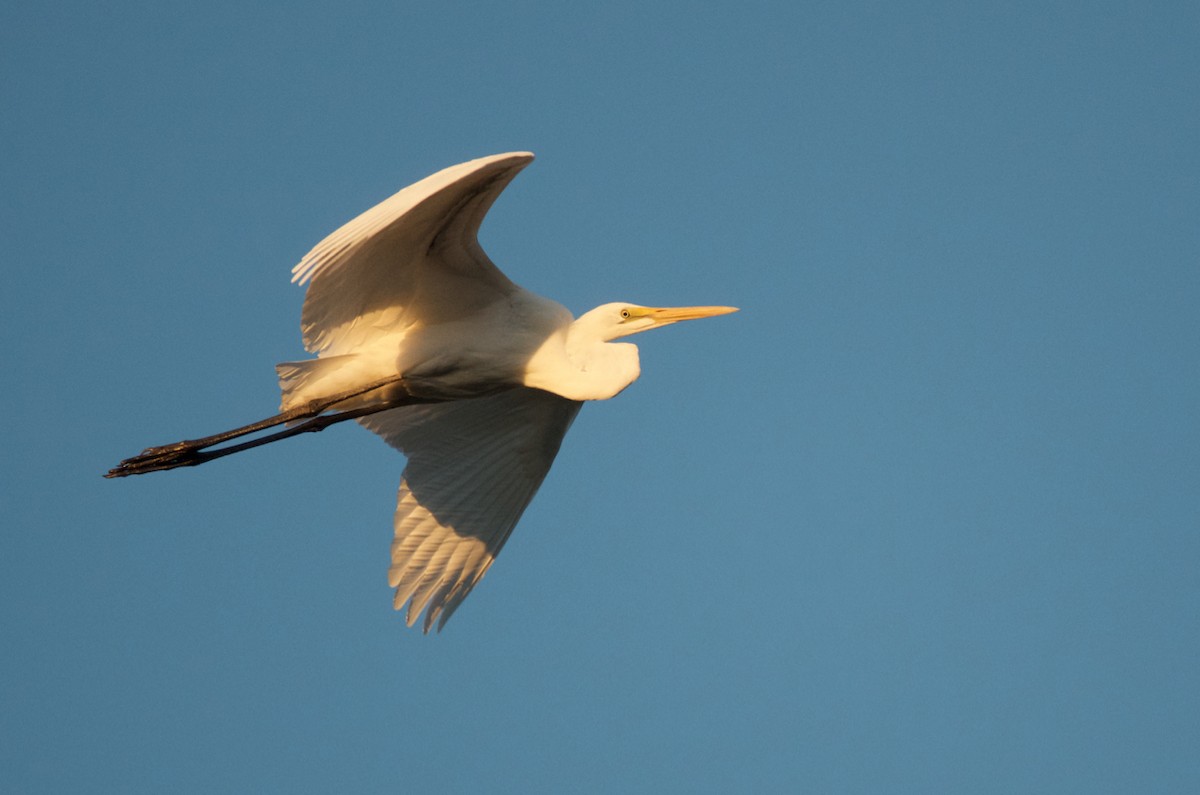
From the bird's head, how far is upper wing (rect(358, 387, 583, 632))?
1044 mm

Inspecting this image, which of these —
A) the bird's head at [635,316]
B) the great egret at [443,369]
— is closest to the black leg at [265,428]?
the great egret at [443,369]

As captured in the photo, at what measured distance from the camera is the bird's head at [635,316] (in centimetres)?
1217

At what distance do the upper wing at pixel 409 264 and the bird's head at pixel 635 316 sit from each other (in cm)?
75

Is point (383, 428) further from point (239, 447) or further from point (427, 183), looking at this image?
point (427, 183)

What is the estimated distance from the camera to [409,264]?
11.5 meters

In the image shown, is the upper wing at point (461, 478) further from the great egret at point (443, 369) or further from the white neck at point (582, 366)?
the white neck at point (582, 366)

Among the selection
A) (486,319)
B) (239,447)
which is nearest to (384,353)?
(486,319)

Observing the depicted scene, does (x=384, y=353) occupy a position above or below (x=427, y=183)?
below

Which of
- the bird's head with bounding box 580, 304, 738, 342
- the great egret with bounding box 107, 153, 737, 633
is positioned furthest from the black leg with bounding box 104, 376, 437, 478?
the bird's head with bounding box 580, 304, 738, 342

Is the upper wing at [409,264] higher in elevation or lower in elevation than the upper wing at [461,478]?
higher

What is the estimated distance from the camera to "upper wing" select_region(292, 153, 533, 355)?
33.4ft

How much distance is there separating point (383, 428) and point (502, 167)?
3.49 meters

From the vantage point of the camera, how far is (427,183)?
10406 mm

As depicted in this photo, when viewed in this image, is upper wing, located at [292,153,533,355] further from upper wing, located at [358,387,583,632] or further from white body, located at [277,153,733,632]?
upper wing, located at [358,387,583,632]
